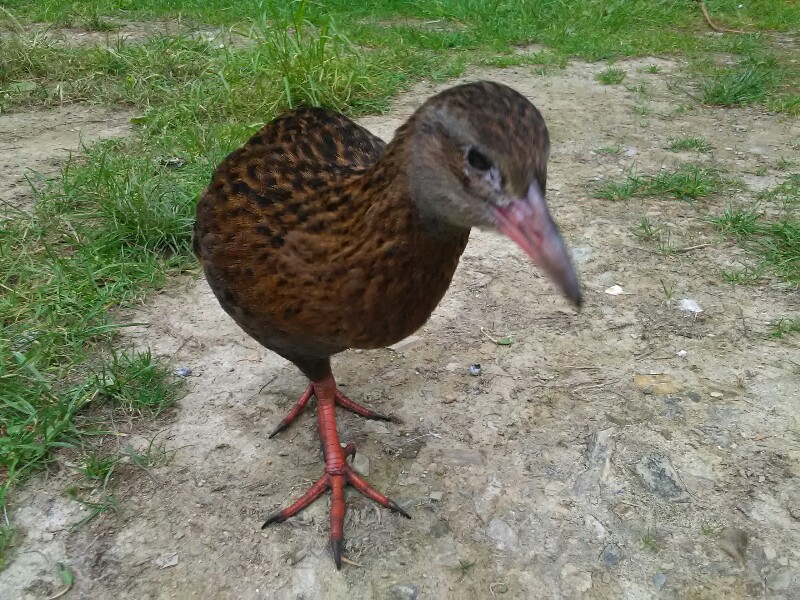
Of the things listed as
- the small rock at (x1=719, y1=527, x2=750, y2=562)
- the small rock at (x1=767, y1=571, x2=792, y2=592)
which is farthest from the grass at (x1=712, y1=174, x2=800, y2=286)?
the small rock at (x1=767, y1=571, x2=792, y2=592)

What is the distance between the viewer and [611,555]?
208 centimetres

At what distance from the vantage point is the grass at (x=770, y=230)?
3.32 m

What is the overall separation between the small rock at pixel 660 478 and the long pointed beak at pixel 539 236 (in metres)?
1.11

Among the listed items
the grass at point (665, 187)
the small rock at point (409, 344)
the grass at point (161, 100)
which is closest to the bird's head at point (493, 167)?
the small rock at point (409, 344)

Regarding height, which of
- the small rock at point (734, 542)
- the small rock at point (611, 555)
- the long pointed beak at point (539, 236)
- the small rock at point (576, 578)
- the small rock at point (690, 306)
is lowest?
the small rock at point (576, 578)

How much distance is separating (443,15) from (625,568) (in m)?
7.82

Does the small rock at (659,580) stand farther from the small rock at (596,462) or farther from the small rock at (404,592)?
the small rock at (404,592)

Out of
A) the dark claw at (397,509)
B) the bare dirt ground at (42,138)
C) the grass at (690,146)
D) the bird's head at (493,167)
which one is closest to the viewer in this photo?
the bird's head at (493,167)

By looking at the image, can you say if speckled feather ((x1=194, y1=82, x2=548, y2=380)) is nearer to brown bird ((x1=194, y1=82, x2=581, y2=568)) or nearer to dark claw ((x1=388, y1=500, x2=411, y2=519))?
brown bird ((x1=194, y1=82, x2=581, y2=568))

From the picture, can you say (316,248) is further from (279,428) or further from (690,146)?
(690,146)

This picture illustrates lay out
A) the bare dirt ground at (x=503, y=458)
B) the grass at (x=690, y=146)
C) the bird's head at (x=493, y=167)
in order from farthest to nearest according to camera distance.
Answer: the grass at (x=690, y=146) < the bare dirt ground at (x=503, y=458) < the bird's head at (x=493, y=167)

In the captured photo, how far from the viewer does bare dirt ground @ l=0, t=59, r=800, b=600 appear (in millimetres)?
2043

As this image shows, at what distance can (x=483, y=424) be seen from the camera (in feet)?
8.61

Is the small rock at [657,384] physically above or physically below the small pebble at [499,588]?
above
